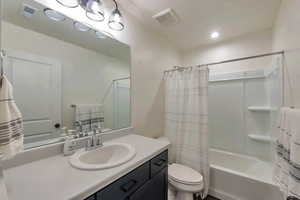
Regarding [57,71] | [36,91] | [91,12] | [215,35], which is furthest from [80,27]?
[215,35]

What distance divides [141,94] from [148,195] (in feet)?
3.81

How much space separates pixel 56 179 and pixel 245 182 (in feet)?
6.14

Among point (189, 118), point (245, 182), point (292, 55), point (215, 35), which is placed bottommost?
point (245, 182)

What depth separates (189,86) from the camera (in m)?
1.88

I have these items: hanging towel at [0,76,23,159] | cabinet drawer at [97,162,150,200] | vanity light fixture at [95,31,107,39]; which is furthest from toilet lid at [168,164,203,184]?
vanity light fixture at [95,31,107,39]

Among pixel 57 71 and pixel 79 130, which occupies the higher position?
pixel 57 71

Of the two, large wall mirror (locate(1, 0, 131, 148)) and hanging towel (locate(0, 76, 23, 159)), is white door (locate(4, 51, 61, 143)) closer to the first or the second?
large wall mirror (locate(1, 0, 131, 148))

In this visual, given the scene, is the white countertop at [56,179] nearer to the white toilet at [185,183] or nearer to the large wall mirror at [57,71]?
the large wall mirror at [57,71]

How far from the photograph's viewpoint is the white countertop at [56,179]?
0.59 meters

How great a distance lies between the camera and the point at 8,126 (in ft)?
1.80

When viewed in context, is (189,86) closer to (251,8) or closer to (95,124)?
(251,8)

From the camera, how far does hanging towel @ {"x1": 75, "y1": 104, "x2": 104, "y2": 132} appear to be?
1229 millimetres

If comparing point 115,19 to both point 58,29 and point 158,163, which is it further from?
point 158,163

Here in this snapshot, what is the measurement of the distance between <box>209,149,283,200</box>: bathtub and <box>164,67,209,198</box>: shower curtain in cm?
17
